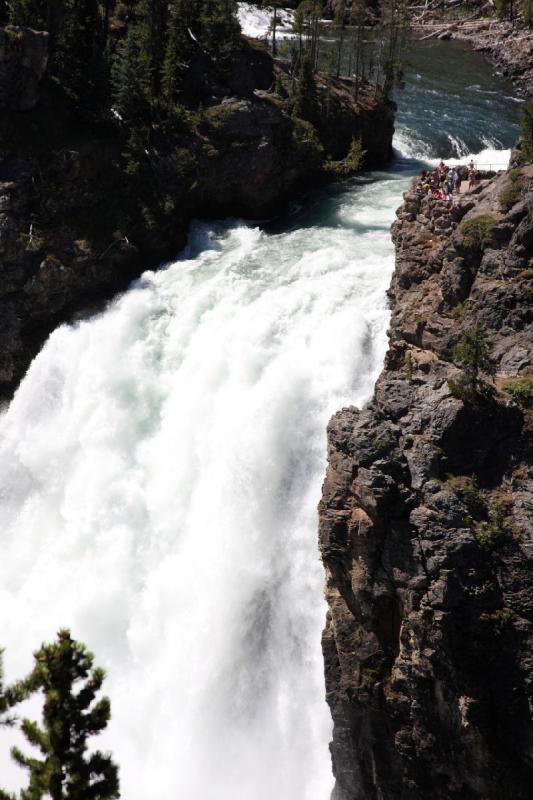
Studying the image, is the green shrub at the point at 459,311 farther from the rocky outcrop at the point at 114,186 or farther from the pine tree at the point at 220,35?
the pine tree at the point at 220,35

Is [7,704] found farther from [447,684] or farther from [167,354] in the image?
[167,354]

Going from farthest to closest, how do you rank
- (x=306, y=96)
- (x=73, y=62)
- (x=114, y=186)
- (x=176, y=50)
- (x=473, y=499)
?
(x=306, y=96), (x=176, y=50), (x=73, y=62), (x=114, y=186), (x=473, y=499)

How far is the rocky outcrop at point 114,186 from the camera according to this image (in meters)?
37.6

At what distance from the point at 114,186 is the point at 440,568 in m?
31.2

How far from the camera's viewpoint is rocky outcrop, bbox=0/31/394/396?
123 ft

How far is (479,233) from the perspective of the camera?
2488 cm

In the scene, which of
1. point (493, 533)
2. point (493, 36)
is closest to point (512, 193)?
point (493, 533)

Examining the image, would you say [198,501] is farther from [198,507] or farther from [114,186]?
[114,186]

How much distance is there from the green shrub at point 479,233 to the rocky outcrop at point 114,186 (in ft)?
66.5

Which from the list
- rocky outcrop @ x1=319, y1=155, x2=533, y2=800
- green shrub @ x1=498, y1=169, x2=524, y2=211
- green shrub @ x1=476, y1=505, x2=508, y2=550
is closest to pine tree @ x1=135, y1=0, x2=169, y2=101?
green shrub @ x1=498, y1=169, x2=524, y2=211

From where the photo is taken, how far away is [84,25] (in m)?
45.0

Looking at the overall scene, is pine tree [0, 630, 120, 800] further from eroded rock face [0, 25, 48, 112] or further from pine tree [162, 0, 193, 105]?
pine tree [162, 0, 193, 105]

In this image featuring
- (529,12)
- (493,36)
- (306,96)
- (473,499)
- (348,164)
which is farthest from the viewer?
(493,36)

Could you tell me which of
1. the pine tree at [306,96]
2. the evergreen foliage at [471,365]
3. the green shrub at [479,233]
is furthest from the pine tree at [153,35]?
the evergreen foliage at [471,365]
